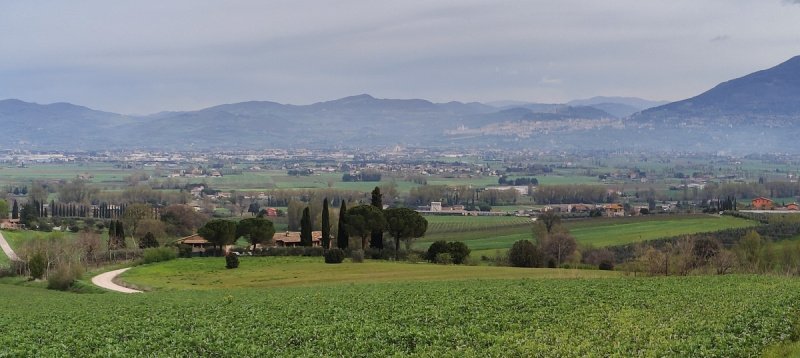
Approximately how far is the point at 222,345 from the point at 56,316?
38.7ft

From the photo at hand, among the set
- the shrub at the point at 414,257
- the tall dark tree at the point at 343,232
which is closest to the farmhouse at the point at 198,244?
the tall dark tree at the point at 343,232

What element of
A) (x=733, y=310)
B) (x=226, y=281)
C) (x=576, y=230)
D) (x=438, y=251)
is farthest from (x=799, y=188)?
(x=733, y=310)

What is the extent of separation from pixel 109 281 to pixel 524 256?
96.9 feet

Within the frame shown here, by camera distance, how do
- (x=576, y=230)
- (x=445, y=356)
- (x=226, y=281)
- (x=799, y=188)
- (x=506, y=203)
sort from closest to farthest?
(x=445, y=356), (x=226, y=281), (x=576, y=230), (x=506, y=203), (x=799, y=188)

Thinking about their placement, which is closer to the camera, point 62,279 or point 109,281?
point 62,279

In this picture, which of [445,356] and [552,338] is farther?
[552,338]

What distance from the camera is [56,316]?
2686 centimetres

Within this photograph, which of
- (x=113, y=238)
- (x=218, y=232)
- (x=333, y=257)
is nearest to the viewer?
(x=333, y=257)

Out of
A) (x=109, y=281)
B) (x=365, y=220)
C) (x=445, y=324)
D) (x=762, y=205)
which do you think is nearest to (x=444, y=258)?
(x=365, y=220)

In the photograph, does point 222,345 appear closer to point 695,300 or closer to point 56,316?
point 56,316

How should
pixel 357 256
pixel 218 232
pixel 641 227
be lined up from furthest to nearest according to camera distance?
pixel 641 227, pixel 218 232, pixel 357 256

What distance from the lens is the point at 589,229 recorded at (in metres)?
92.1

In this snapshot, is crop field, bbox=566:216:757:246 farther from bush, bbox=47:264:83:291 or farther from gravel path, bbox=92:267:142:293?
bush, bbox=47:264:83:291

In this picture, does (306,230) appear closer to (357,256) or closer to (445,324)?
(357,256)
